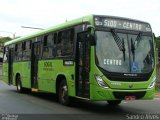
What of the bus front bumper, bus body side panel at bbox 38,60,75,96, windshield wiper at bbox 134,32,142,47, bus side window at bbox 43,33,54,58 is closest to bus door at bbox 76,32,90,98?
bus body side panel at bbox 38,60,75,96

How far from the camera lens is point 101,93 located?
1298 centimetres

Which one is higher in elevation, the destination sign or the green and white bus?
the destination sign

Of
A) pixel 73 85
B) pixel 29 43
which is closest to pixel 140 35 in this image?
pixel 73 85

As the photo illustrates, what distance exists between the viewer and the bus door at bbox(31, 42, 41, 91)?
1916cm

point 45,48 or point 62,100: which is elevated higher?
point 45,48

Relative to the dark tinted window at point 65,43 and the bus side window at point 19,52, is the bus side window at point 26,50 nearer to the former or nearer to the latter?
the bus side window at point 19,52

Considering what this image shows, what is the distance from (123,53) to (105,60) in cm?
68

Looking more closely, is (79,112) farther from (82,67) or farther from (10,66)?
(10,66)

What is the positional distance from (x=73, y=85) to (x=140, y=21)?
3195mm

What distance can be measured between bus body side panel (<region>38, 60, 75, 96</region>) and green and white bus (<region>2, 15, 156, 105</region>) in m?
0.04

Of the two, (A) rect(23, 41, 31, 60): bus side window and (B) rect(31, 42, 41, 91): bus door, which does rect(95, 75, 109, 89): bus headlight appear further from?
(A) rect(23, 41, 31, 60): bus side window

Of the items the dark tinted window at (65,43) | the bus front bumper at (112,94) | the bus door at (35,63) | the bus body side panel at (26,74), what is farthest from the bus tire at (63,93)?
the bus body side panel at (26,74)

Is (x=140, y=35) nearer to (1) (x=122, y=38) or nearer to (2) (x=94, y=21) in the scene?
(1) (x=122, y=38)

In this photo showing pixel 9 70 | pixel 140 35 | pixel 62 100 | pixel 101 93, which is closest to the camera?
pixel 101 93
